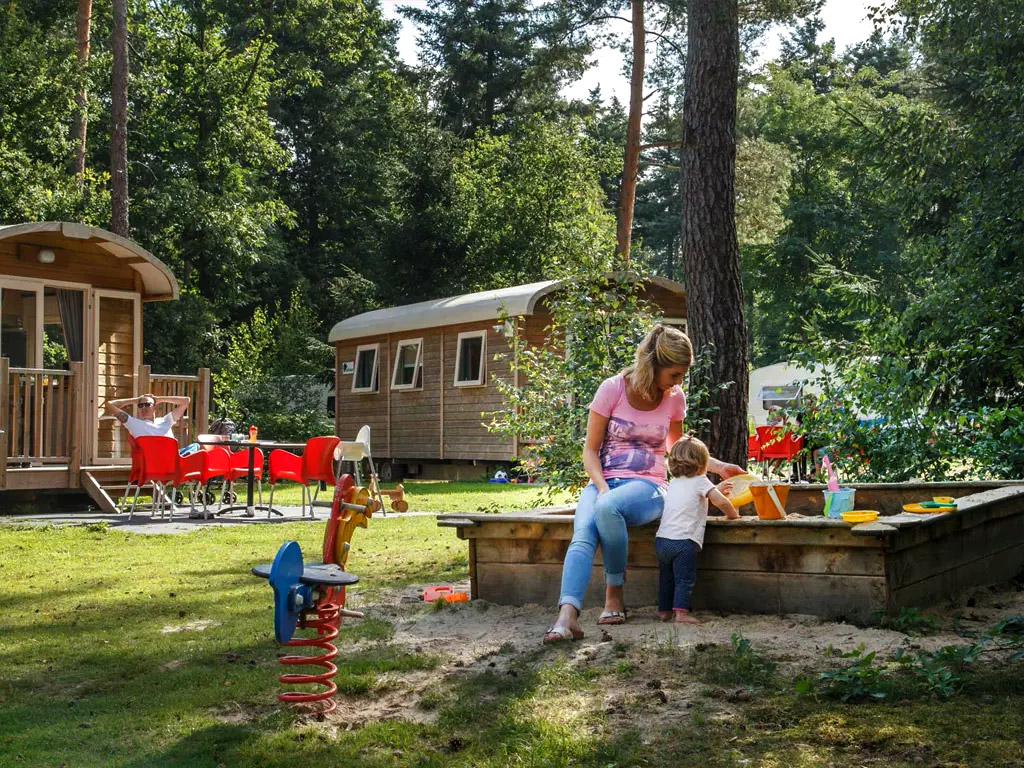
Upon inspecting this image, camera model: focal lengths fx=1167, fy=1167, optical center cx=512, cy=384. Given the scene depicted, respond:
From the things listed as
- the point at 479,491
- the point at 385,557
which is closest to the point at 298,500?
the point at 479,491

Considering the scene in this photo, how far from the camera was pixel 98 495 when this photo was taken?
12742 mm

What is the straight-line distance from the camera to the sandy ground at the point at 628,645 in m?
4.07

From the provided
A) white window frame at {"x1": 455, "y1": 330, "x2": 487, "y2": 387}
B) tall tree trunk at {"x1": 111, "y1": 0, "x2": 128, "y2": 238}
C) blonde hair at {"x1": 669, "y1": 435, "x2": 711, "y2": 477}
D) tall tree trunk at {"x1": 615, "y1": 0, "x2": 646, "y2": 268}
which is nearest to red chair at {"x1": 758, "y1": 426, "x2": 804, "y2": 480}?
white window frame at {"x1": 455, "y1": 330, "x2": 487, "y2": 387}

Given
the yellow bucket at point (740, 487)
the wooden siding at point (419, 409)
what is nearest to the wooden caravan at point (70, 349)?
the wooden siding at point (419, 409)

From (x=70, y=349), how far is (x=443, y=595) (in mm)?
9993

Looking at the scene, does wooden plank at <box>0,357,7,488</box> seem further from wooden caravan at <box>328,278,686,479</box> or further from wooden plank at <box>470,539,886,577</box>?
wooden plank at <box>470,539,886,577</box>

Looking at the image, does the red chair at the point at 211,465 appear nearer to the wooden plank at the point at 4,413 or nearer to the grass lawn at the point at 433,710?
the wooden plank at the point at 4,413

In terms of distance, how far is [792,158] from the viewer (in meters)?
40.7

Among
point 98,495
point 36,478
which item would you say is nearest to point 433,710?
point 98,495

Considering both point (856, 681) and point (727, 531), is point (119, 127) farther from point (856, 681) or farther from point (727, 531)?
point (856, 681)

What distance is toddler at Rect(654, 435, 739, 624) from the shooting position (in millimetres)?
5246

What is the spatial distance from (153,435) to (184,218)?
1471cm

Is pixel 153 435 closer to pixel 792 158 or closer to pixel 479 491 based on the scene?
pixel 479 491

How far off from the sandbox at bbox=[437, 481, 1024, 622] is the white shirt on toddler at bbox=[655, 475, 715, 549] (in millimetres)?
146
